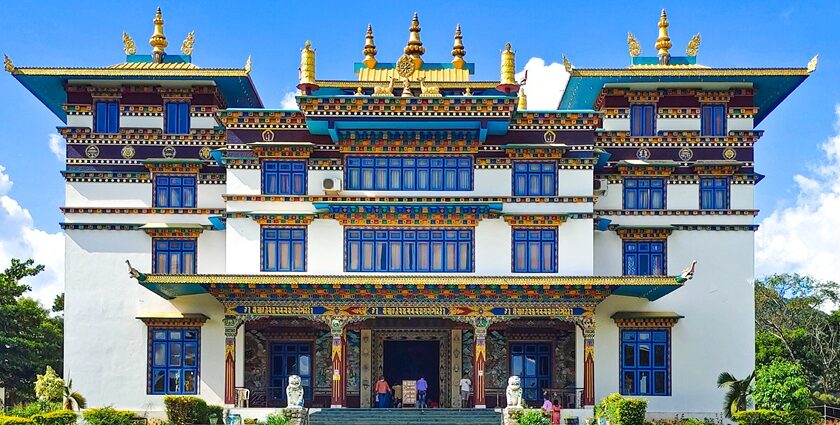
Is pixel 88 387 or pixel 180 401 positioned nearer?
pixel 180 401

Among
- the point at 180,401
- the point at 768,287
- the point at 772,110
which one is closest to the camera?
the point at 180,401

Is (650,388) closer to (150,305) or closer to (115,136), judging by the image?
(150,305)

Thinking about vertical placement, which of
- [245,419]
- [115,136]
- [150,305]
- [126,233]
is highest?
[115,136]

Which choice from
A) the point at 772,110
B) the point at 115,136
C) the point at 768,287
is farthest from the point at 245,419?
the point at 768,287

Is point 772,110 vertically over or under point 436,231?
over

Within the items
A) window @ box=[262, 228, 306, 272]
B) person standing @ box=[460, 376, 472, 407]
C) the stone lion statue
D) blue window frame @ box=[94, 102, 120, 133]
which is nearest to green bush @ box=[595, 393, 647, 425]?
person standing @ box=[460, 376, 472, 407]

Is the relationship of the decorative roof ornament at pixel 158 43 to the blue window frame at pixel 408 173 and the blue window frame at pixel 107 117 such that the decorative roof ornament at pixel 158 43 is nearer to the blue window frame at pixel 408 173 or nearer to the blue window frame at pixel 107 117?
the blue window frame at pixel 107 117

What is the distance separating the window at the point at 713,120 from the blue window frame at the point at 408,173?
7.90m

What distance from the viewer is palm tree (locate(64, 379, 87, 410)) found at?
34.7m

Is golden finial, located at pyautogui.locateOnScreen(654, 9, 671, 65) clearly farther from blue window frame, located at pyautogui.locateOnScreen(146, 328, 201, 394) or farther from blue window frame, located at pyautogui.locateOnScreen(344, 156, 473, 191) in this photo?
blue window frame, located at pyautogui.locateOnScreen(146, 328, 201, 394)

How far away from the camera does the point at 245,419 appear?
1280 inches

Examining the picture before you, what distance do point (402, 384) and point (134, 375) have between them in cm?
816

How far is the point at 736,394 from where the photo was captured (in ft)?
112

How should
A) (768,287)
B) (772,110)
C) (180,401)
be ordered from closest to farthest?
(180,401) → (772,110) → (768,287)
